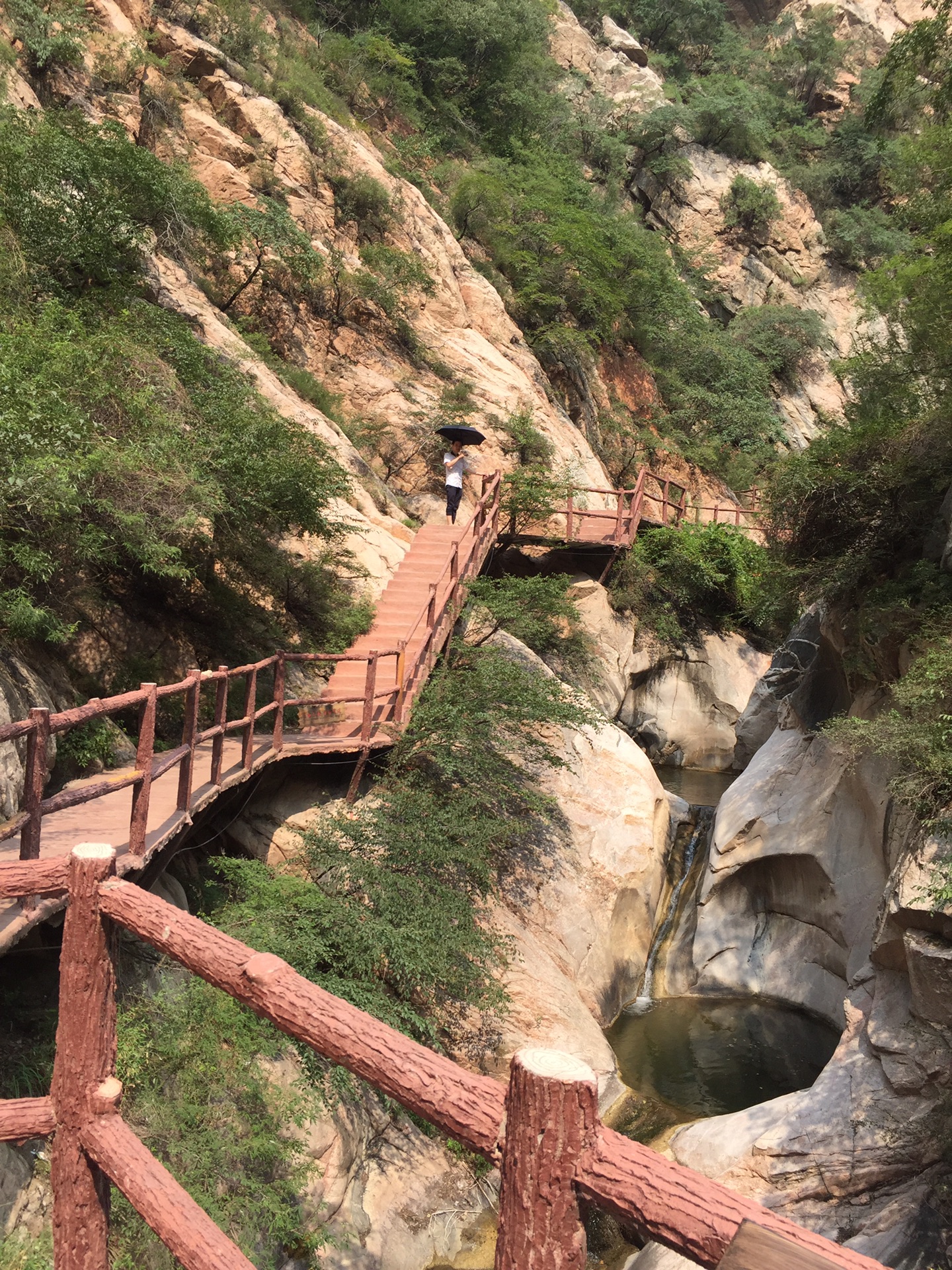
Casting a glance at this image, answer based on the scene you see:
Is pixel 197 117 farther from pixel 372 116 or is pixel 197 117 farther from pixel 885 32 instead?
pixel 885 32

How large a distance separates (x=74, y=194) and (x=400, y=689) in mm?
7730

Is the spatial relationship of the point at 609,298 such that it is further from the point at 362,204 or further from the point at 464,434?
the point at 464,434

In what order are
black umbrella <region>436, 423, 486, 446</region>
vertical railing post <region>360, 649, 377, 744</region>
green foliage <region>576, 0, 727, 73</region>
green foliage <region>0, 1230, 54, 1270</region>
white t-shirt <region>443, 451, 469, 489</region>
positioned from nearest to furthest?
green foliage <region>0, 1230, 54, 1270</region> < vertical railing post <region>360, 649, 377, 744</region> < white t-shirt <region>443, 451, 469, 489</region> < black umbrella <region>436, 423, 486, 446</region> < green foliage <region>576, 0, 727, 73</region>

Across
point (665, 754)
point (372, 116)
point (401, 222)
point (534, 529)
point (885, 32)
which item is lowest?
point (665, 754)

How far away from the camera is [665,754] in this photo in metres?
19.2

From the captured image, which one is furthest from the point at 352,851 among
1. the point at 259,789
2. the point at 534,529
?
the point at 534,529

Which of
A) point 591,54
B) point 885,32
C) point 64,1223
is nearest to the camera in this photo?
point 64,1223

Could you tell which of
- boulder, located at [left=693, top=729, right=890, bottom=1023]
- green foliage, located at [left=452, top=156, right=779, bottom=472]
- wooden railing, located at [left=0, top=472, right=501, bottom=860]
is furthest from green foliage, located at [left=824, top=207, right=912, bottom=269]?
boulder, located at [left=693, top=729, right=890, bottom=1023]

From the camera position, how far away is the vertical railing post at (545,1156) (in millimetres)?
1758

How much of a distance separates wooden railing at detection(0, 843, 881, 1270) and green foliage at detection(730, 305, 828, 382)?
32.9 metres

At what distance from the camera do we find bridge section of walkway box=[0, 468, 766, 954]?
13.9 feet

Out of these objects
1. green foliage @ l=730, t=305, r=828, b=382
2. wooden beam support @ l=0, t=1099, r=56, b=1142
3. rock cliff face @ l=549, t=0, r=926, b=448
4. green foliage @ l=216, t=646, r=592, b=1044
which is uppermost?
rock cliff face @ l=549, t=0, r=926, b=448

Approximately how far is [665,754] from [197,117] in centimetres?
1688

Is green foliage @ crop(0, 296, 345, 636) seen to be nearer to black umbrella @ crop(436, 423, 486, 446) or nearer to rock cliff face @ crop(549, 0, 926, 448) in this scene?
black umbrella @ crop(436, 423, 486, 446)
